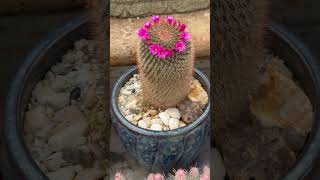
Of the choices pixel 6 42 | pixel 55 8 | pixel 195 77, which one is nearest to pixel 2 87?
pixel 6 42

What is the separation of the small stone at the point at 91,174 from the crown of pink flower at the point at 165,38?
380 mm

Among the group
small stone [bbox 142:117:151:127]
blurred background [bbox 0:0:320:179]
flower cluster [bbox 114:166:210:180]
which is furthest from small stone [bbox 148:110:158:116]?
blurred background [bbox 0:0:320:179]

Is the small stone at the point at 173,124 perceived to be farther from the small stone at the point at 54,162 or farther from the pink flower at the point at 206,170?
the small stone at the point at 54,162

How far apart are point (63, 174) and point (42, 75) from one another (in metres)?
0.32

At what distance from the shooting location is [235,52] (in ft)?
3.89

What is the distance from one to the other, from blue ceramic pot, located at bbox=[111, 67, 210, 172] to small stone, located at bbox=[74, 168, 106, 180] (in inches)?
4.0

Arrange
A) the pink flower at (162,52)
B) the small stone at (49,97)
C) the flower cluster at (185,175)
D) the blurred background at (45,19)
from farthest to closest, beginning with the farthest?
the blurred background at (45,19) → the small stone at (49,97) → the flower cluster at (185,175) → the pink flower at (162,52)

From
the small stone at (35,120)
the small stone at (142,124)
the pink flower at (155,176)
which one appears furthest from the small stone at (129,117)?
the small stone at (35,120)

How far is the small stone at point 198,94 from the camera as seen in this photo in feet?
4.19

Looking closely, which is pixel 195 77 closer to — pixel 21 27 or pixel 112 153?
pixel 112 153

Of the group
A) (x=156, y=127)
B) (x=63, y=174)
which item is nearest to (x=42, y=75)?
(x=63, y=174)

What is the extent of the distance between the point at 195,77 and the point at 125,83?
17 cm

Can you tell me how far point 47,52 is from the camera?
146cm

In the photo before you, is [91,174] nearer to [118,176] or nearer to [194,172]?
[118,176]
